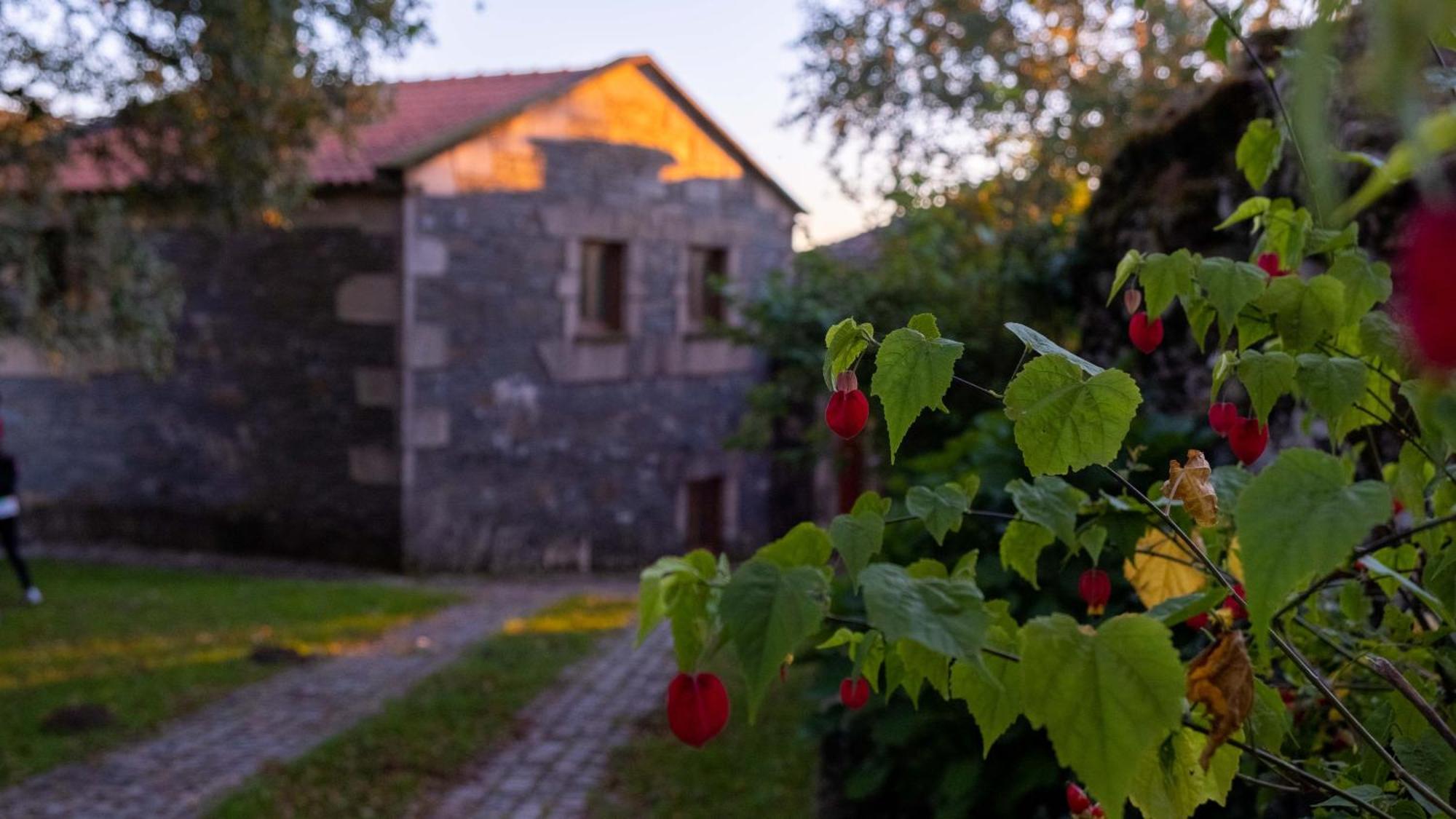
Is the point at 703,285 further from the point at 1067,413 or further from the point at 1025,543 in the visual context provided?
the point at 1067,413

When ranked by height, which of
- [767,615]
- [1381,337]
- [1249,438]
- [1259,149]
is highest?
[1259,149]

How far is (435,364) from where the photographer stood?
1122 centimetres

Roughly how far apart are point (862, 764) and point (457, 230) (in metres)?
8.32

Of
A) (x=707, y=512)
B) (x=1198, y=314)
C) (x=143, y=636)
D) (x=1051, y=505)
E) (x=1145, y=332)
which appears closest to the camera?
(x=1051, y=505)

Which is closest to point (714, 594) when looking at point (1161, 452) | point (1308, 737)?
point (1308, 737)

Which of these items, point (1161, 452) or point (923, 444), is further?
point (923, 444)

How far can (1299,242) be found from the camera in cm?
192

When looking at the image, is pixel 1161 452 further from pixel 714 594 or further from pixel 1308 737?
pixel 714 594

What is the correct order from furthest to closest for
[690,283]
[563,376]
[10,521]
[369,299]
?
[690,283], [563,376], [369,299], [10,521]

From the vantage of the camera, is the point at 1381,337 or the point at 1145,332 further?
the point at 1145,332

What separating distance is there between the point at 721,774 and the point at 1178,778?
14.6ft

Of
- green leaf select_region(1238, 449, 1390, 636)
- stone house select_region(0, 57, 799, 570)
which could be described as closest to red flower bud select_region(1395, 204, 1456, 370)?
green leaf select_region(1238, 449, 1390, 636)

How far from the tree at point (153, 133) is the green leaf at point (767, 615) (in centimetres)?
755

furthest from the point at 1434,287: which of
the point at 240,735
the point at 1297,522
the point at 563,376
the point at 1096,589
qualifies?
the point at 563,376
